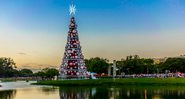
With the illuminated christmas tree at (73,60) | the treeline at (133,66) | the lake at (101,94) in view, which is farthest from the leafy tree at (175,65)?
the lake at (101,94)

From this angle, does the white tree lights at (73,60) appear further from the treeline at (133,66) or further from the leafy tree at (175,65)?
the leafy tree at (175,65)

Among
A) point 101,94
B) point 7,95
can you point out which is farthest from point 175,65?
point 7,95

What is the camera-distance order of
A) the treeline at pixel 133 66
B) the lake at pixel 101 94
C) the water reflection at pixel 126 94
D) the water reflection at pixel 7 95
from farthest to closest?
the treeline at pixel 133 66 < the water reflection at pixel 7 95 < the lake at pixel 101 94 < the water reflection at pixel 126 94

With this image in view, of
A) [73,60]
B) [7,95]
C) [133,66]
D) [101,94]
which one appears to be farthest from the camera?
[133,66]

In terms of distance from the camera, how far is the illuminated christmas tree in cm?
9656

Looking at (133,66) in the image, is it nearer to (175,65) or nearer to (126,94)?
(175,65)

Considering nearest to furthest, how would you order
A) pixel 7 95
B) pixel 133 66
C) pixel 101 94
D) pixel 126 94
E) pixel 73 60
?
pixel 126 94 < pixel 101 94 < pixel 7 95 < pixel 73 60 < pixel 133 66

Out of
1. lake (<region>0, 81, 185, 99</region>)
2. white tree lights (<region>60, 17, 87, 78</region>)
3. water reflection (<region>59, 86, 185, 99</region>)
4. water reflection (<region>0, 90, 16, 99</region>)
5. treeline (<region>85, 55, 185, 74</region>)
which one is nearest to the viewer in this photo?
water reflection (<region>59, 86, 185, 99</region>)

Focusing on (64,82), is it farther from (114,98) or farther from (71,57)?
(114,98)

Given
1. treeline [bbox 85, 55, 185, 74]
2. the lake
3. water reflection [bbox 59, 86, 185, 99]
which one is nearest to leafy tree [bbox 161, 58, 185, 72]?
treeline [bbox 85, 55, 185, 74]

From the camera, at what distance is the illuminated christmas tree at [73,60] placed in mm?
96562

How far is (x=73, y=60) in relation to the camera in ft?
318

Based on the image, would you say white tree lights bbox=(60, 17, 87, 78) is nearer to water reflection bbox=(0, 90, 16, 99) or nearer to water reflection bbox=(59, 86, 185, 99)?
water reflection bbox=(0, 90, 16, 99)

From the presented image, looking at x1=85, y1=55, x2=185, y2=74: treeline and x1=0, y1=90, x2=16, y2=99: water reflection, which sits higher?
x1=85, y1=55, x2=185, y2=74: treeline
